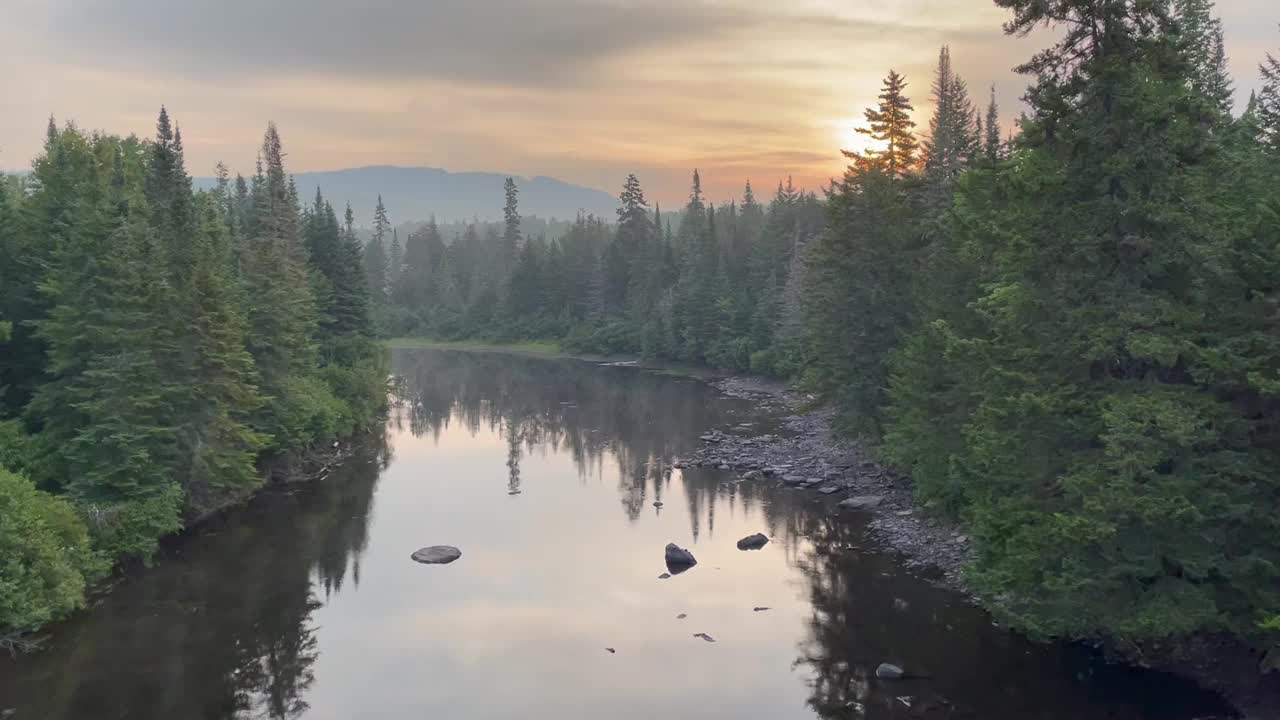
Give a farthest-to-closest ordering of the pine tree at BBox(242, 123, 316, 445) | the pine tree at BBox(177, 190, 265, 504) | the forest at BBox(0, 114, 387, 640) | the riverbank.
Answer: the pine tree at BBox(242, 123, 316, 445) → the pine tree at BBox(177, 190, 265, 504) → the forest at BBox(0, 114, 387, 640) → the riverbank

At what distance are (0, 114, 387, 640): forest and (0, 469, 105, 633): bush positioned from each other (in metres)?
0.06

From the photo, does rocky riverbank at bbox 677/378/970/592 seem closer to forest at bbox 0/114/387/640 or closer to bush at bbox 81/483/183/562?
forest at bbox 0/114/387/640

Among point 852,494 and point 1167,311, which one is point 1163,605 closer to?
point 1167,311

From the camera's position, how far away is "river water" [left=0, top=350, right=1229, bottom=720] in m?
26.8

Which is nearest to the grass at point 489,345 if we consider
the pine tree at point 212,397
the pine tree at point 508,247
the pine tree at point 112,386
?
the pine tree at point 508,247

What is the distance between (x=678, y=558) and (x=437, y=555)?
11.1 m

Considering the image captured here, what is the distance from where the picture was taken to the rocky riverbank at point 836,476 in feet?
127

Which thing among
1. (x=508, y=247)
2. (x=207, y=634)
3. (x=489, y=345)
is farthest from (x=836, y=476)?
(x=508, y=247)

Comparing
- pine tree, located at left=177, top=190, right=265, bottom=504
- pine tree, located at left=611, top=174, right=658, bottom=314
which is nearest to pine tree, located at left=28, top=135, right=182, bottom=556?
pine tree, located at left=177, top=190, right=265, bottom=504

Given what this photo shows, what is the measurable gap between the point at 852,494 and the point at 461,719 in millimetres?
28204

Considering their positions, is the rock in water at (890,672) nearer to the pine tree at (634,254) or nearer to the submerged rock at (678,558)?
the submerged rock at (678,558)

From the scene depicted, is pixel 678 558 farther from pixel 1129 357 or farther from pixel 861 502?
pixel 1129 357

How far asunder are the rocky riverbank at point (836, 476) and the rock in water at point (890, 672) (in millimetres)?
7524

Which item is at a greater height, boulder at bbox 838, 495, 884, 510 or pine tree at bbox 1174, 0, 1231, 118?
pine tree at bbox 1174, 0, 1231, 118
